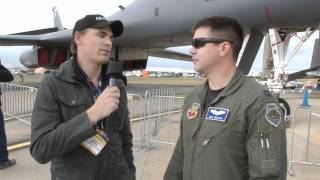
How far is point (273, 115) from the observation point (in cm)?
186

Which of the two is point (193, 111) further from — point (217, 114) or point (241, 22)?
point (241, 22)

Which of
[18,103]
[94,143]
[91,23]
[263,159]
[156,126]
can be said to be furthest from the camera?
[18,103]

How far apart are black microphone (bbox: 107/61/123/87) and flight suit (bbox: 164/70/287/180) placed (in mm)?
442

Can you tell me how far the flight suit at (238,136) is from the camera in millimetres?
1861

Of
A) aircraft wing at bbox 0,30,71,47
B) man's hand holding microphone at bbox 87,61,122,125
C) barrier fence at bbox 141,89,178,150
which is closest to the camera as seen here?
man's hand holding microphone at bbox 87,61,122,125

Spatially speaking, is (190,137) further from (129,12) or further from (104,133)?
(129,12)

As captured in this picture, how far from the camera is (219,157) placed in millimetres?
1965

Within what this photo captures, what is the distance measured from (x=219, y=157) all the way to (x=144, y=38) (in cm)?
1229

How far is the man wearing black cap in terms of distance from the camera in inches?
81.1

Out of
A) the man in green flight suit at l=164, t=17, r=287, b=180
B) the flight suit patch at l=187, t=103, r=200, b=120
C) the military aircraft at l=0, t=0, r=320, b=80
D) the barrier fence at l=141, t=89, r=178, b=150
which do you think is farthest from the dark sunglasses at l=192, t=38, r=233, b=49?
the military aircraft at l=0, t=0, r=320, b=80

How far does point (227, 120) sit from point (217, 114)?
0.06m

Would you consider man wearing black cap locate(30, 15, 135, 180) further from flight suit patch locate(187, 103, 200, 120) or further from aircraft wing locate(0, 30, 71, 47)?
aircraft wing locate(0, 30, 71, 47)

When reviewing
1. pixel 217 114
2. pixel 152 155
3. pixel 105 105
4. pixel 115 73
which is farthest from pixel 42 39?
pixel 217 114

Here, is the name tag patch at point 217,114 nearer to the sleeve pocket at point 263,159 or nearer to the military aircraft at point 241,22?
the sleeve pocket at point 263,159
